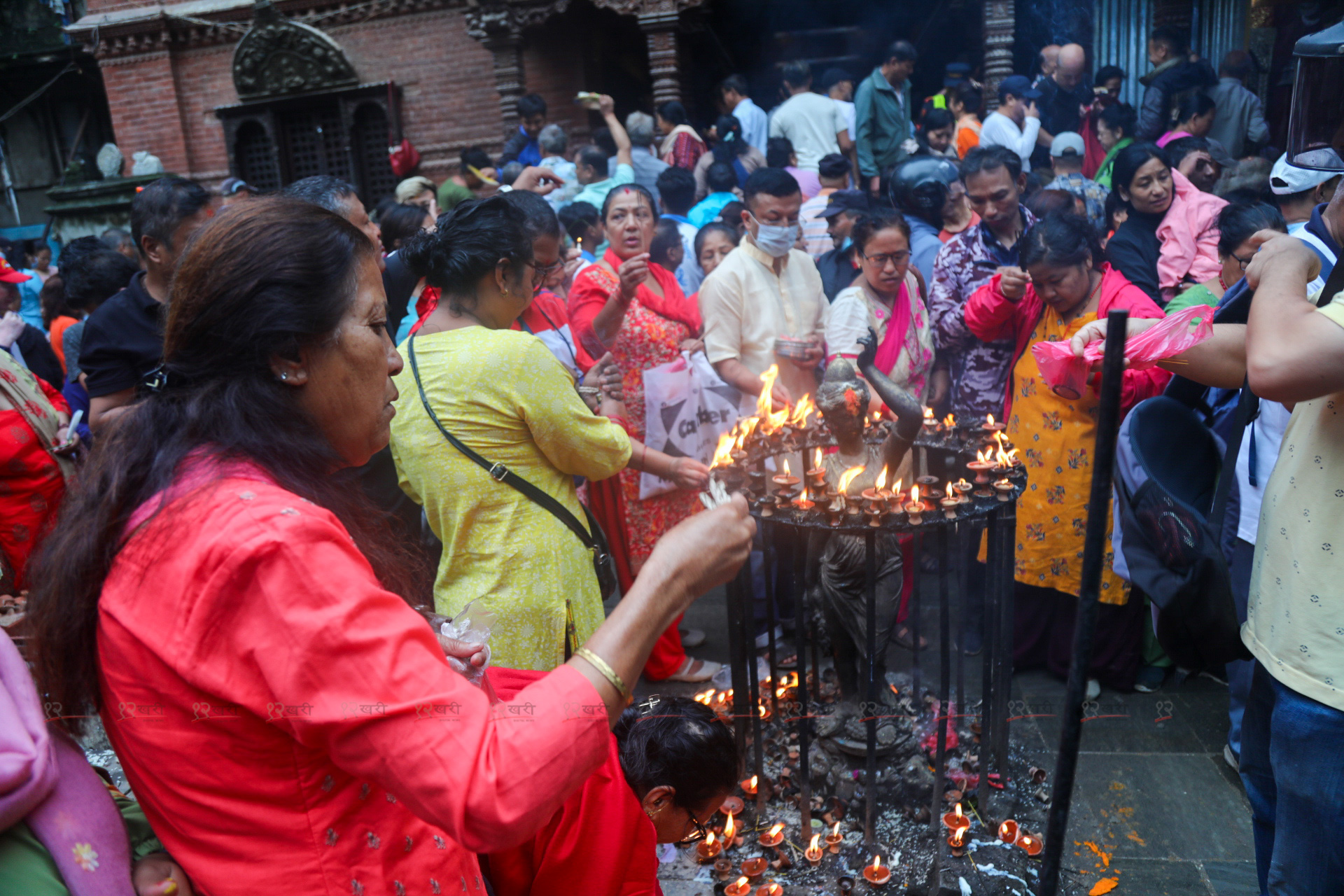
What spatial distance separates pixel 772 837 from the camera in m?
3.01

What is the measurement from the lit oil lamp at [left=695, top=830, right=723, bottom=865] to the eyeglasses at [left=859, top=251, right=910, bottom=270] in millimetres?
2714

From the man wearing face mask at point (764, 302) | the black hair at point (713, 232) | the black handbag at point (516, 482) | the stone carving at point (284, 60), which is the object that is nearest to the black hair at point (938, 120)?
the black hair at point (713, 232)

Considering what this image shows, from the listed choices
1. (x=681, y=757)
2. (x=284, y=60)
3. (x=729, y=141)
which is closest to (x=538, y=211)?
(x=681, y=757)

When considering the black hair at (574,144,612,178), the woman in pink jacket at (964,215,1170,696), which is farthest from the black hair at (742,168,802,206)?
the black hair at (574,144,612,178)

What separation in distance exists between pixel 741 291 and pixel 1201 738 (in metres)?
2.87

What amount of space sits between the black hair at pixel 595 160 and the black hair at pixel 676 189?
1.49 m

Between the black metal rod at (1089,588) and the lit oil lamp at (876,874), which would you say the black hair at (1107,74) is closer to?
the lit oil lamp at (876,874)

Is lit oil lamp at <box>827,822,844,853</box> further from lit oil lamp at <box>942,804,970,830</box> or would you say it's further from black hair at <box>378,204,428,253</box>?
black hair at <box>378,204,428,253</box>

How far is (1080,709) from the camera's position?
949 mm

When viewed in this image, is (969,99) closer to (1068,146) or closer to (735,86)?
(1068,146)

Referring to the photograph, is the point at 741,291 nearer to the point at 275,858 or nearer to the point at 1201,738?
the point at 1201,738

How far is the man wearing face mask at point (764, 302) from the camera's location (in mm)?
4383

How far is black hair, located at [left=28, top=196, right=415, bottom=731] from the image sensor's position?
114 centimetres

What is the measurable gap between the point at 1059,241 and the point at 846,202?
2359 mm
